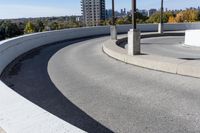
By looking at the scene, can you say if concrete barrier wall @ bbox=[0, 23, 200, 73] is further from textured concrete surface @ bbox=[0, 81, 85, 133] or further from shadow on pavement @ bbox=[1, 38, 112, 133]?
textured concrete surface @ bbox=[0, 81, 85, 133]

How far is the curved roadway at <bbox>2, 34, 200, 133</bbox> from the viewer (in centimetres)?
616

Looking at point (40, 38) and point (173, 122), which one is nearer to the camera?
point (173, 122)

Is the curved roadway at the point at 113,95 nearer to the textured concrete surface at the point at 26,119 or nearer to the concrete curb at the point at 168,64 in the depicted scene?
the concrete curb at the point at 168,64

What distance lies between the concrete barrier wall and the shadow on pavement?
63 centimetres

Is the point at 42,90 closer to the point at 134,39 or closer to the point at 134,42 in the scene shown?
the point at 134,42

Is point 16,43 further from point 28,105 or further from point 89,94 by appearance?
point 28,105

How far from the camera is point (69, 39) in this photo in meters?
28.4

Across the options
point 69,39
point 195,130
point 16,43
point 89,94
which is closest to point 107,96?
point 89,94

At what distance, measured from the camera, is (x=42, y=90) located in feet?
30.4

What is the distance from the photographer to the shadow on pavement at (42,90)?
6.39 metres

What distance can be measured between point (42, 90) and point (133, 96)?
10.6 ft

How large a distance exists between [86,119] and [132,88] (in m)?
2.91

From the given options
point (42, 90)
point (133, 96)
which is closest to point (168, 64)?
point (133, 96)

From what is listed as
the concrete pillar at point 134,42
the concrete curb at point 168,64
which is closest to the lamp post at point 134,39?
the concrete pillar at point 134,42
